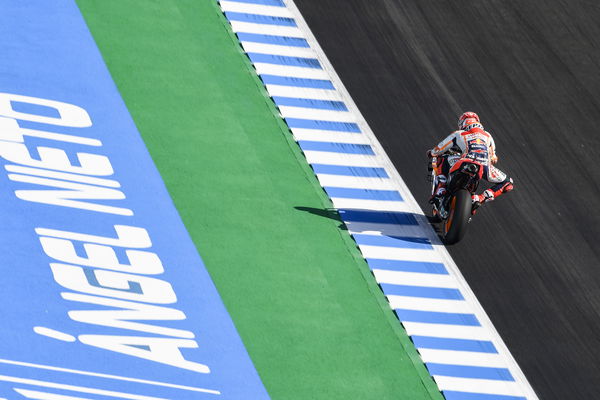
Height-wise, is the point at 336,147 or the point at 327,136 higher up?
the point at 327,136

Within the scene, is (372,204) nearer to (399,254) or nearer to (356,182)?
(356,182)

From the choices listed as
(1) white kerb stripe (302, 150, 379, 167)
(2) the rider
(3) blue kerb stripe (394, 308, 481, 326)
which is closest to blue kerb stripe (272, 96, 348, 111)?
(1) white kerb stripe (302, 150, 379, 167)

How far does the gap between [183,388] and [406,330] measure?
3579 millimetres

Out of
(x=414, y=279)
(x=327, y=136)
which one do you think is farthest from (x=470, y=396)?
(x=327, y=136)

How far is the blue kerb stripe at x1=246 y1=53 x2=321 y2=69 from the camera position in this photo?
2083cm

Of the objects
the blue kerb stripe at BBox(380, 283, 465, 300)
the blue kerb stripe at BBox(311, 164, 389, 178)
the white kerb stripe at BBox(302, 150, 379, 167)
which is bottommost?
the blue kerb stripe at BBox(380, 283, 465, 300)

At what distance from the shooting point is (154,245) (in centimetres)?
1558

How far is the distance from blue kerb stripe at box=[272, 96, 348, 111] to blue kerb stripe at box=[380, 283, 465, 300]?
4923mm

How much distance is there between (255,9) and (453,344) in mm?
9586

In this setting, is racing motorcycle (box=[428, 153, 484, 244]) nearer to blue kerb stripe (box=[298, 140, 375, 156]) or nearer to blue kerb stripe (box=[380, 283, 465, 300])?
blue kerb stripe (box=[380, 283, 465, 300])

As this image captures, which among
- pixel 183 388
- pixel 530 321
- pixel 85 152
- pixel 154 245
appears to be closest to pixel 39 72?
pixel 85 152

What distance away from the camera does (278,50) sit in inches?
840

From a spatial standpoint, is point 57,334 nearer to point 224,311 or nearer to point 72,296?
point 72,296

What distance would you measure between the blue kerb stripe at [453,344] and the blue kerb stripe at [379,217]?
277 centimetres
